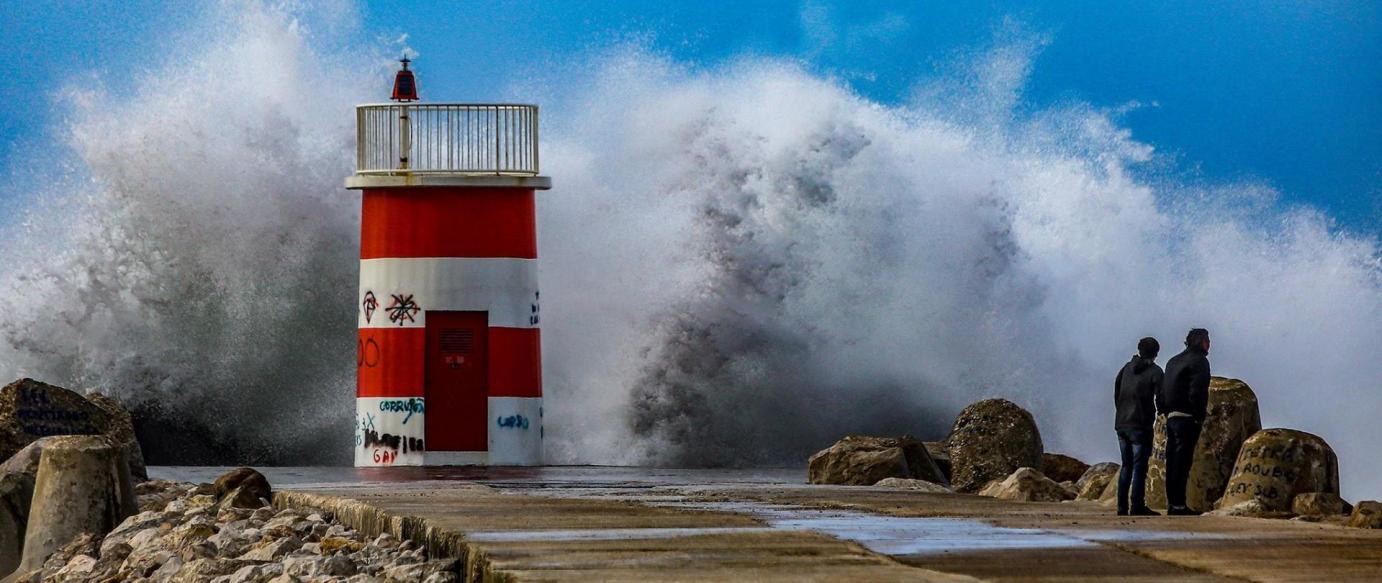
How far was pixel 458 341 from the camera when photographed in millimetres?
15422

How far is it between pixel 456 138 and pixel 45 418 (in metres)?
4.14

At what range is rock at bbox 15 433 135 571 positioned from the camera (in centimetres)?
1013

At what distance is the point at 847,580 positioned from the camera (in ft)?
19.1

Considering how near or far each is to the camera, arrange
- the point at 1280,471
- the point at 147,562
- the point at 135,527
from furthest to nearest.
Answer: the point at 1280,471 < the point at 135,527 < the point at 147,562

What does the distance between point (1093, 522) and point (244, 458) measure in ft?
38.3

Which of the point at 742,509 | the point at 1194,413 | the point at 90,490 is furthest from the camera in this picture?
the point at 90,490

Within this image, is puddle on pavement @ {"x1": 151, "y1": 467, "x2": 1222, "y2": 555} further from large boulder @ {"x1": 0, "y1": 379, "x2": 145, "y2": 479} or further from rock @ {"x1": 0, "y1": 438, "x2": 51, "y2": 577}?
rock @ {"x1": 0, "y1": 438, "x2": 51, "y2": 577}

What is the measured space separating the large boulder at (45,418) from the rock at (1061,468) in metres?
5.65

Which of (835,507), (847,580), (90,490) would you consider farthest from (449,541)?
(90,490)

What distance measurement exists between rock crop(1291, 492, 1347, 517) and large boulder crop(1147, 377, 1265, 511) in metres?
0.69

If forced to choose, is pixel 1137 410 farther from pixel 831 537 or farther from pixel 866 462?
pixel 866 462

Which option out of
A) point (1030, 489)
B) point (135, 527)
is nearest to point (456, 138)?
point (1030, 489)

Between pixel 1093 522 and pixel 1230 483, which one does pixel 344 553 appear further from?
pixel 1230 483

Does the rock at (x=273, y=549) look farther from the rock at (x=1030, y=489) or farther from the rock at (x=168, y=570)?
the rock at (x=1030, y=489)
